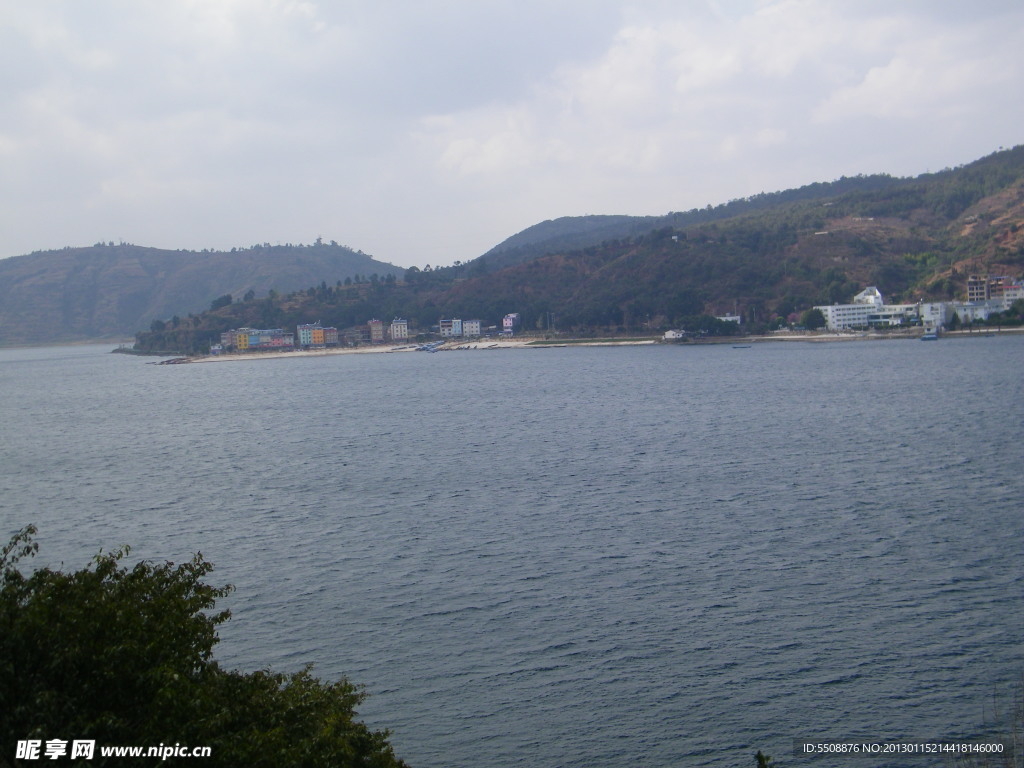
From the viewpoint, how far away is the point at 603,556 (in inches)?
766

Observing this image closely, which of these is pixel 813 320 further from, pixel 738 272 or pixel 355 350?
pixel 355 350

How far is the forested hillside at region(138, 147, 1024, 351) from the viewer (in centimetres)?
11162

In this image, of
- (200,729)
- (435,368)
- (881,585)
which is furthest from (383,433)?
(435,368)

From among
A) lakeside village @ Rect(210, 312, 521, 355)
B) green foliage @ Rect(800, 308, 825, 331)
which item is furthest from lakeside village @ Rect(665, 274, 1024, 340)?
lakeside village @ Rect(210, 312, 521, 355)

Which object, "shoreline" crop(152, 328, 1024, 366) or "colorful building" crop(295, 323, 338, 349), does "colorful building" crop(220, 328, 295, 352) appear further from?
"shoreline" crop(152, 328, 1024, 366)

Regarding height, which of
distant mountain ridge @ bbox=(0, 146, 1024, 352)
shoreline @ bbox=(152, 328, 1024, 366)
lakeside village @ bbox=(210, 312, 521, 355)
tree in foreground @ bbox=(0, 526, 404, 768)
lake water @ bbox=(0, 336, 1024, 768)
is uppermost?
distant mountain ridge @ bbox=(0, 146, 1024, 352)

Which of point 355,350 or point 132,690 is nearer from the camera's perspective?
point 132,690

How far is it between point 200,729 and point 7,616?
2.09 meters

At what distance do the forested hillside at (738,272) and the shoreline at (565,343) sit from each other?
132 inches

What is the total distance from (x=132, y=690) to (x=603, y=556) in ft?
42.4

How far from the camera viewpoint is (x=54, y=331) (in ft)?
646

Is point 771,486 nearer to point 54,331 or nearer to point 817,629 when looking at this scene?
point 817,629

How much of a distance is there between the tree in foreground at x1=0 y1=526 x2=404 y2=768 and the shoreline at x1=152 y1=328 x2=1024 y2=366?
99261mm

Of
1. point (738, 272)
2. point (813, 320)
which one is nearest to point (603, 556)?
point (813, 320)
